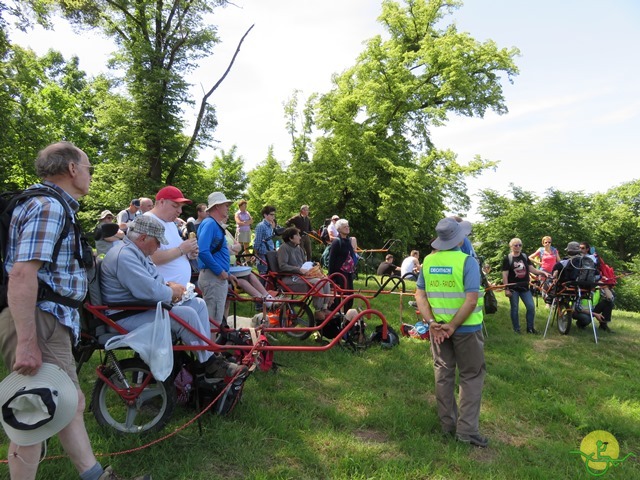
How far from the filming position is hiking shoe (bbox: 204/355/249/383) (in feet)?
11.3

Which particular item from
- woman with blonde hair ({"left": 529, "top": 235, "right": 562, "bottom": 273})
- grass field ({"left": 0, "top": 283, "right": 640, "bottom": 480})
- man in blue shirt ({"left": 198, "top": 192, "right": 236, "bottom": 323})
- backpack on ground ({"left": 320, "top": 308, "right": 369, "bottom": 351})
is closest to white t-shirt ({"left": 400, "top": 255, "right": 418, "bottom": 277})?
grass field ({"left": 0, "top": 283, "right": 640, "bottom": 480})

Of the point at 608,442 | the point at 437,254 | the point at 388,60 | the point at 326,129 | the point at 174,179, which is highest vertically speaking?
the point at 388,60

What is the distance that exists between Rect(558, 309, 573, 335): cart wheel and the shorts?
8633 millimetres

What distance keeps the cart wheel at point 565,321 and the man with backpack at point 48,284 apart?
329 inches

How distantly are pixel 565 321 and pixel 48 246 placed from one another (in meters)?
8.92

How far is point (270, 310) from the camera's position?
664 centimetres

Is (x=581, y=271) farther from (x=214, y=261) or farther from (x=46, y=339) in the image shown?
(x=46, y=339)

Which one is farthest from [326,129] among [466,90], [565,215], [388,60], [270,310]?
[270,310]

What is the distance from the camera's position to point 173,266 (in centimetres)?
Result: 402

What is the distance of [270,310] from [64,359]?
4.45 meters

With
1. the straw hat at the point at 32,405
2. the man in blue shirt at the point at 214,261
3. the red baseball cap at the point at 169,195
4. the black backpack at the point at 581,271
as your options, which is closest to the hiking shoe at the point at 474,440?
the man in blue shirt at the point at 214,261

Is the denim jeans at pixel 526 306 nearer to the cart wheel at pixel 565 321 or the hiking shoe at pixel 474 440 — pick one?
the cart wheel at pixel 565 321

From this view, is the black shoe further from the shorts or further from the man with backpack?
the shorts

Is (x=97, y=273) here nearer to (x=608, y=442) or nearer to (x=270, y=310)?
(x=270, y=310)
